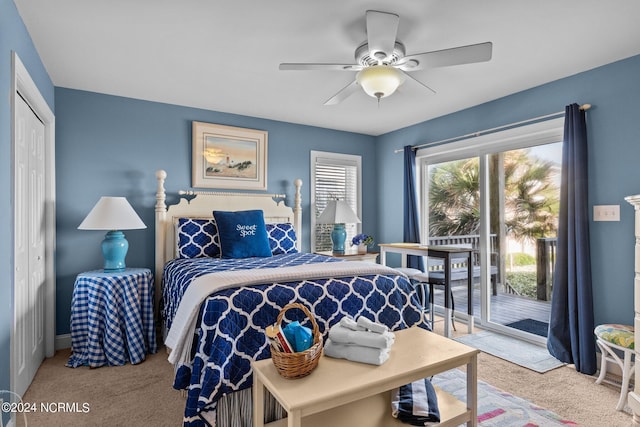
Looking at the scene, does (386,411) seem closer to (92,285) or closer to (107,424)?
(107,424)

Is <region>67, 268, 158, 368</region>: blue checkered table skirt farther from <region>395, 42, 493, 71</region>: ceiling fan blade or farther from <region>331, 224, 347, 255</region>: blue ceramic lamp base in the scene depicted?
<region>395, 42, 493, 71</region>: ceiling fan blade

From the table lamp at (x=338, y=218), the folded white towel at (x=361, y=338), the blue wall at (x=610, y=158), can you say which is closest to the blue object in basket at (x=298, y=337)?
the folded white towel at (x=361, y=338)

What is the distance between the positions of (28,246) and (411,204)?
151 inches

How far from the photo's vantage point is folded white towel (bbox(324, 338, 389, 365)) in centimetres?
160

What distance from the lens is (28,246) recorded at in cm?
257

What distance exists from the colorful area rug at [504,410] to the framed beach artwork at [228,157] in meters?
2.86

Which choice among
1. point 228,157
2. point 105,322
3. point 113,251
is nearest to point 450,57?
point 228,157

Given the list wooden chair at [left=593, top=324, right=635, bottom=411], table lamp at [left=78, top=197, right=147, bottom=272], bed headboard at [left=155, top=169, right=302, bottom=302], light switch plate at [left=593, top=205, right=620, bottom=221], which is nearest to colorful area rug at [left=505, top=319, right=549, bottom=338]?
wooden chair at [left=593, top=324, right=635, bottom=411]

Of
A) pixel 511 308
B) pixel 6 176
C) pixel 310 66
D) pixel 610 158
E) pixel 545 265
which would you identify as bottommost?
pixel 511 308

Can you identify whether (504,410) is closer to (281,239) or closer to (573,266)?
(573,266)

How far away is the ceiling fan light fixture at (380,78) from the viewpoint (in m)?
2.27

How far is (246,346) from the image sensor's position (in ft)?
6.10

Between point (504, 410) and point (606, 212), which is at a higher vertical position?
point (606, 212)

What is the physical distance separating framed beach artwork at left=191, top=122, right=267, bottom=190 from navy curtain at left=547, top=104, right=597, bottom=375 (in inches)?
120
